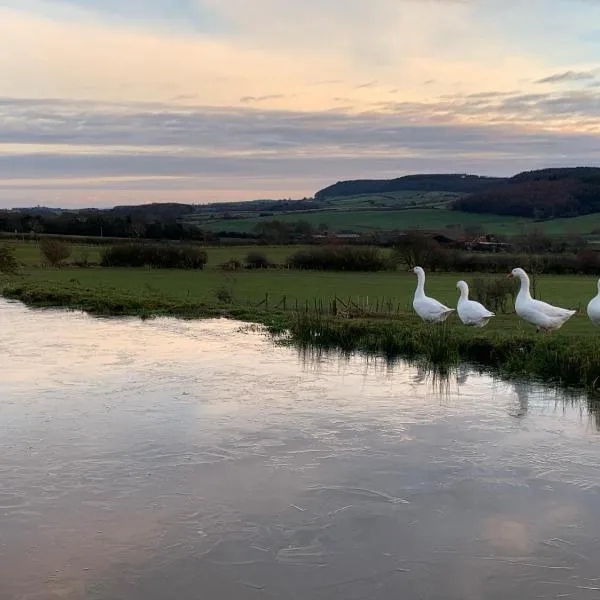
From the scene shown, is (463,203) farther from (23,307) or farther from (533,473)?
(533,473)

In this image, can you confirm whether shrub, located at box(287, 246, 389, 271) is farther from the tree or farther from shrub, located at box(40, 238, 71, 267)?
shrub, located at box(40, 238, 71, 267)

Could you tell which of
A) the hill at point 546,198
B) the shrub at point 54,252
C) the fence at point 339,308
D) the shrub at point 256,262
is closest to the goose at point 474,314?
the fence at point 339,308

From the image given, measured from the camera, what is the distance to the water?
595 cm

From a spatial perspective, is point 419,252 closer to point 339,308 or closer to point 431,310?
point 339,308

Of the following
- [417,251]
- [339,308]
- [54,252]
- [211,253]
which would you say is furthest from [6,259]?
[417,251]

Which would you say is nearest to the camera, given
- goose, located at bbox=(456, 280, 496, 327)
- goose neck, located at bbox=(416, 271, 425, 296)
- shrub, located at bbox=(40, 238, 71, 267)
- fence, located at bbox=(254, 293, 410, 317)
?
goose, located at bbox=(456, 280, 496, 327)

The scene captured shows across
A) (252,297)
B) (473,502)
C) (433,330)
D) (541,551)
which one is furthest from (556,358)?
(252,297)

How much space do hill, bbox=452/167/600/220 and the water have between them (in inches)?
3151

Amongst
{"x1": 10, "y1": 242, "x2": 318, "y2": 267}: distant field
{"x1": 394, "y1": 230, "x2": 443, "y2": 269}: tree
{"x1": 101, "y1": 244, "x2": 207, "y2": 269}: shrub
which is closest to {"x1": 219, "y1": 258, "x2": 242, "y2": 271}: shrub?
{"x1": 101, "y1": 244, "x2": 207, "y2": 269}: shrub

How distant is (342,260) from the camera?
4938cm

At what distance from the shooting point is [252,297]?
28.2m

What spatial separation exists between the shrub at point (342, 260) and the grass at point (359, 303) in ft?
8.23

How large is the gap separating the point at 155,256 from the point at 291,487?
4246 centimetres

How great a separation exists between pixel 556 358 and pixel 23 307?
1716 cm
